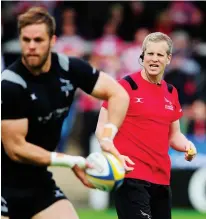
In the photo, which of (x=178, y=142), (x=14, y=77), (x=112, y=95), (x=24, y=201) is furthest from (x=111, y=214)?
(x=14, y=77)

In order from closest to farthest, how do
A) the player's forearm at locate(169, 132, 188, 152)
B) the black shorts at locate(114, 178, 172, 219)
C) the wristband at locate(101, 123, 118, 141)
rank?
the wristband at locate(101, 123, 118, 141)
the black shorts at locate(114, 178, 172, 219)
the player's forearm at locate(169, 132, 188, 152)

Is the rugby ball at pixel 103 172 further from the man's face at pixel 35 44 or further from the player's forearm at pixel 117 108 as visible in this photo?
the man's face at pixel 35 44

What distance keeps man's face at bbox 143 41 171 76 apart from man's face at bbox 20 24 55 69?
1311 mm

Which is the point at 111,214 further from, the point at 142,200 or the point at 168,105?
the point at 142,200

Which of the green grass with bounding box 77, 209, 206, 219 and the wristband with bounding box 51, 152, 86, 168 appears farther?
the green grass with bounding box 77, 209, 206, 219

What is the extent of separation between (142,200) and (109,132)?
0.89 metres

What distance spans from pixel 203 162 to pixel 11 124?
7.92 m

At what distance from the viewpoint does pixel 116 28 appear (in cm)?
1602

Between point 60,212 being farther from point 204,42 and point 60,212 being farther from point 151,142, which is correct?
point 204,42

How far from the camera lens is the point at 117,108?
6863 millimetres

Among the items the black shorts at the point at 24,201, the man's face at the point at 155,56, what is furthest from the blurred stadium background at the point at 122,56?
the black shorts at the point at 24,201

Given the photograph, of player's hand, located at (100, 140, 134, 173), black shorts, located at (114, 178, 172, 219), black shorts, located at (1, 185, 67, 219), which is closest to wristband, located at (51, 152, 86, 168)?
player's hand, located at (100, 140, 134, 173)

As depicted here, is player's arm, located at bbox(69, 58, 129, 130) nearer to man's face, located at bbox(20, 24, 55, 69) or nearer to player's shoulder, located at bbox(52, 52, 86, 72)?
player's shoulder, located at bbox(52, 52, 86, 72)

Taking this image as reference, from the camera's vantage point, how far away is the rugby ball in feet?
21.1
